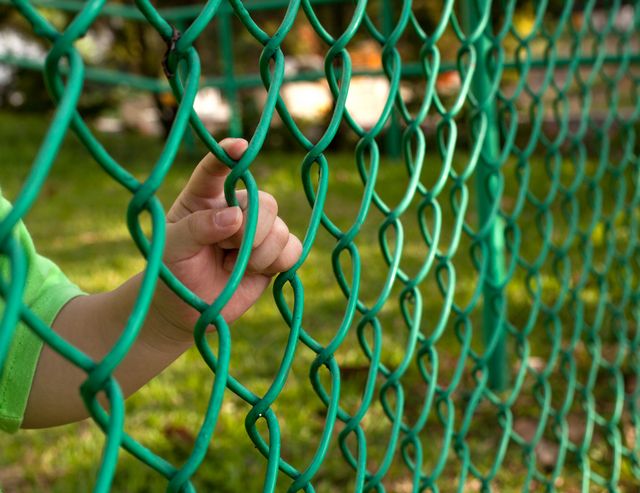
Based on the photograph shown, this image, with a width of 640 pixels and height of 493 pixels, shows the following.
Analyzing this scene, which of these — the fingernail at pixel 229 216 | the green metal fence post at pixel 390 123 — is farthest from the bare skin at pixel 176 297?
the green metal fence post at pixel 390 123

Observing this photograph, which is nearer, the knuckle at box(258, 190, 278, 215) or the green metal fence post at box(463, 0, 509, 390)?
the knuckle at box(258, 190, 278, 215)

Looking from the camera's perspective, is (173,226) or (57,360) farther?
(57,360)

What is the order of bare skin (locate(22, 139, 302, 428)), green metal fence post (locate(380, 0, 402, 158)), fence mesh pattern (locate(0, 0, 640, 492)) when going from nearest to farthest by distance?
fence mesh pattern (locate(0, 0, 640, 492)), bare skin (locate(22, 139, 302, 428)), green metal fence post (locate(380, 0, 402, 158))

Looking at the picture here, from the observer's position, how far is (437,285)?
7.91ft

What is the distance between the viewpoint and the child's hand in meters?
0.90

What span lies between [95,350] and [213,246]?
0.89 ft

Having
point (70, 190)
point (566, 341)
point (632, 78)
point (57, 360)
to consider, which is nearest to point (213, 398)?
point (57, 360)

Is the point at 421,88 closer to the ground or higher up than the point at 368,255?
higher up

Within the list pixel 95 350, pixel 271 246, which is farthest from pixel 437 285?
pixel 271 246

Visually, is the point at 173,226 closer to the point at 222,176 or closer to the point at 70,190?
the point at 222,176

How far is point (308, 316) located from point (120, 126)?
6730mm

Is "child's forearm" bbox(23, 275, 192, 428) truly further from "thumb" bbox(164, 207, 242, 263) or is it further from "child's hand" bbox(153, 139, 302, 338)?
"thumb" bbox(164, 207, 242, 263)

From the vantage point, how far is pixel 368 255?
13.0ft

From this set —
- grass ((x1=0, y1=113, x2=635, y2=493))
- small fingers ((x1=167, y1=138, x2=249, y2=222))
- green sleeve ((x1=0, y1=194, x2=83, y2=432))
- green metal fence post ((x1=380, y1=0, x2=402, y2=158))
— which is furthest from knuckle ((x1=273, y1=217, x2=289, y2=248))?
green metal fence post ((x1=380, y1=0, x2=402, y2=158))
